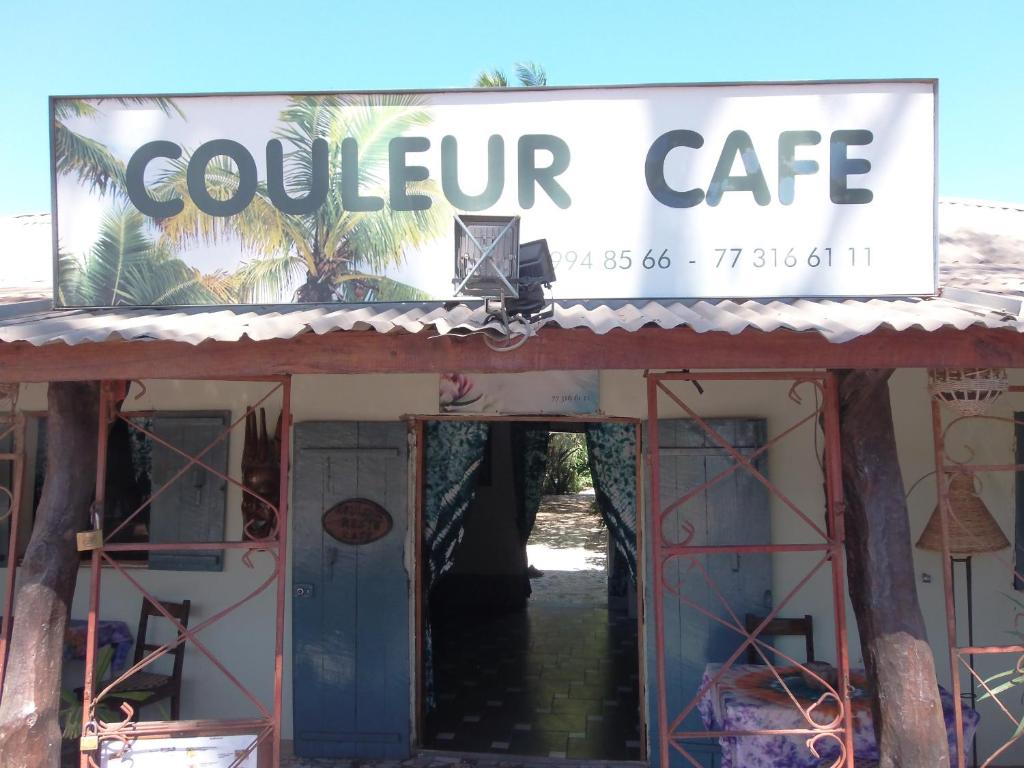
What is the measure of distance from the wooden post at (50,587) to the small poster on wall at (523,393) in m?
2.20

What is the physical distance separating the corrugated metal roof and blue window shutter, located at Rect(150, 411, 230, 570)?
4.63 feet

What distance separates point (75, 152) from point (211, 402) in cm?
187

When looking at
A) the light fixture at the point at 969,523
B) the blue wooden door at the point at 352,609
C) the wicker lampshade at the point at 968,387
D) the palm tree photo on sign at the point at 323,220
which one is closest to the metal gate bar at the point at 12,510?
the palm tree photo on sign at the point at 323,220

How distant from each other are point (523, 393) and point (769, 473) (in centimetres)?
164

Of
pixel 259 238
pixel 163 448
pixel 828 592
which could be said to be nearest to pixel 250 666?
pixel 163 448

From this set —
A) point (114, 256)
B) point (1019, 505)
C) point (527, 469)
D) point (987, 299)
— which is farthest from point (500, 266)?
point (527, 469)

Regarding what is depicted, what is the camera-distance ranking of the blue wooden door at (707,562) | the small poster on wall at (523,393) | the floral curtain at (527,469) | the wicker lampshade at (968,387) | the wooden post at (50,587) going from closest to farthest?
the wicker lampshade at (968,387) → the wooden post at (50,587) → the blue wooden door at (707,562) → the small poster on wall at (523,393) → the floral curtain at (527,469)

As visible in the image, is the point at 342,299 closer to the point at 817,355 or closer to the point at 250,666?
the point at 817,355

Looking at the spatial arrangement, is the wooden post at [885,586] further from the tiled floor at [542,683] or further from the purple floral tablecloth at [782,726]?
the tiled floor at [542,683]

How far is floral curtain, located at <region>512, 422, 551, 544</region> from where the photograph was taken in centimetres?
925

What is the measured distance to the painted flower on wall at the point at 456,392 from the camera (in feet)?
17.5

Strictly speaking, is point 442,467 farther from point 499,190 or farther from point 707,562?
point 499,190

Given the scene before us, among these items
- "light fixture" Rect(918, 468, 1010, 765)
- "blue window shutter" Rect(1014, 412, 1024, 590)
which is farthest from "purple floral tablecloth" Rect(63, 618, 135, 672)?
"blue window shutter" Rect(1014, 412, 1024, 590)

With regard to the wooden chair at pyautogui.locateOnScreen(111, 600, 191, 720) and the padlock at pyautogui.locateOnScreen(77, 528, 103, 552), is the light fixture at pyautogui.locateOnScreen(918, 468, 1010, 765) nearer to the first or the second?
the padlock at pyautogui.locateOnScreen(77, 528, 103, 552)
